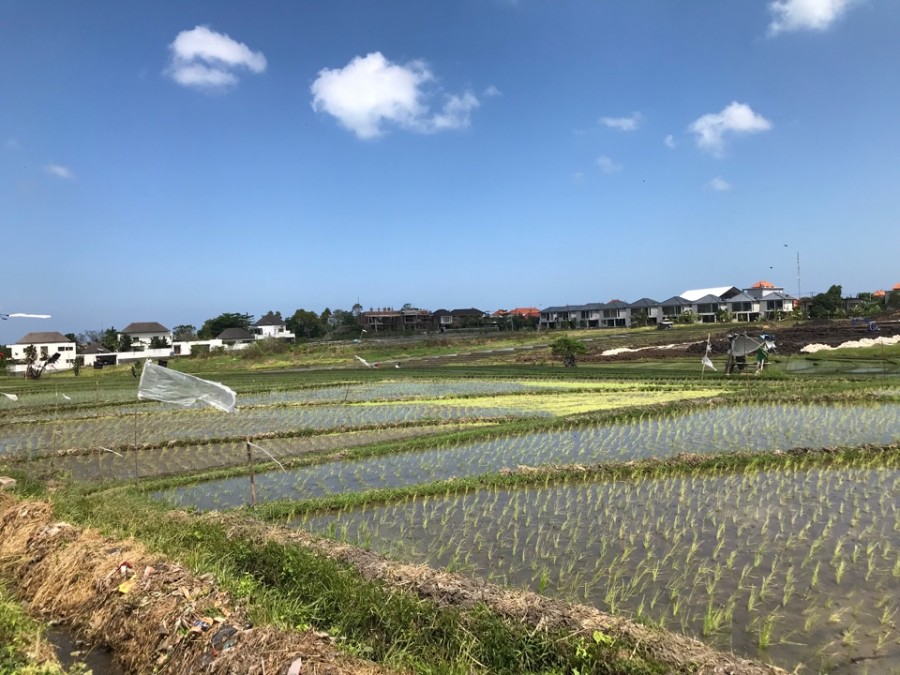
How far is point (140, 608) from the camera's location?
4.64 meters

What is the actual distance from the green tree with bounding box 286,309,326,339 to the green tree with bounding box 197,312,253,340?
7.41 meters

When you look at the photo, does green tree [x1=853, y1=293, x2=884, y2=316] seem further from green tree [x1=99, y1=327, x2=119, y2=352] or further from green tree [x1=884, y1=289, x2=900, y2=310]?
green tree [x1=99, y1=327, x2=119, y2=352]

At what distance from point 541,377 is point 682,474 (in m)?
18.2

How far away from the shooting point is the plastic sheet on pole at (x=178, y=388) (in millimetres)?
9165

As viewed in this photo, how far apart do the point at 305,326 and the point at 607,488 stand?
8564cm

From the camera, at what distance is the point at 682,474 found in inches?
369

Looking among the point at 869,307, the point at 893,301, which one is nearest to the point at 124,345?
the point at 869,307

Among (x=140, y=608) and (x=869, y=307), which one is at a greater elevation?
(x=869, y=307)

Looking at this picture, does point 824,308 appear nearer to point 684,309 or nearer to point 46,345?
point 684,309

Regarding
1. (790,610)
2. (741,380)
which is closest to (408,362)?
(741,380)

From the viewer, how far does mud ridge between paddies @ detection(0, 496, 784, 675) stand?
12.1 ft

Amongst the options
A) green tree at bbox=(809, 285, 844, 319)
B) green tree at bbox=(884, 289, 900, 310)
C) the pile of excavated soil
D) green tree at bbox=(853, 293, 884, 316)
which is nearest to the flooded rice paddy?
the pile of excavated soil

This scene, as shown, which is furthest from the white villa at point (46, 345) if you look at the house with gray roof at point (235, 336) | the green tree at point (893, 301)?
the green tree at point (893, 301)

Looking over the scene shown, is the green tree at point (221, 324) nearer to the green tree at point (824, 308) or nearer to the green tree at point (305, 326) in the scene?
the green tree at point (305, 326)
